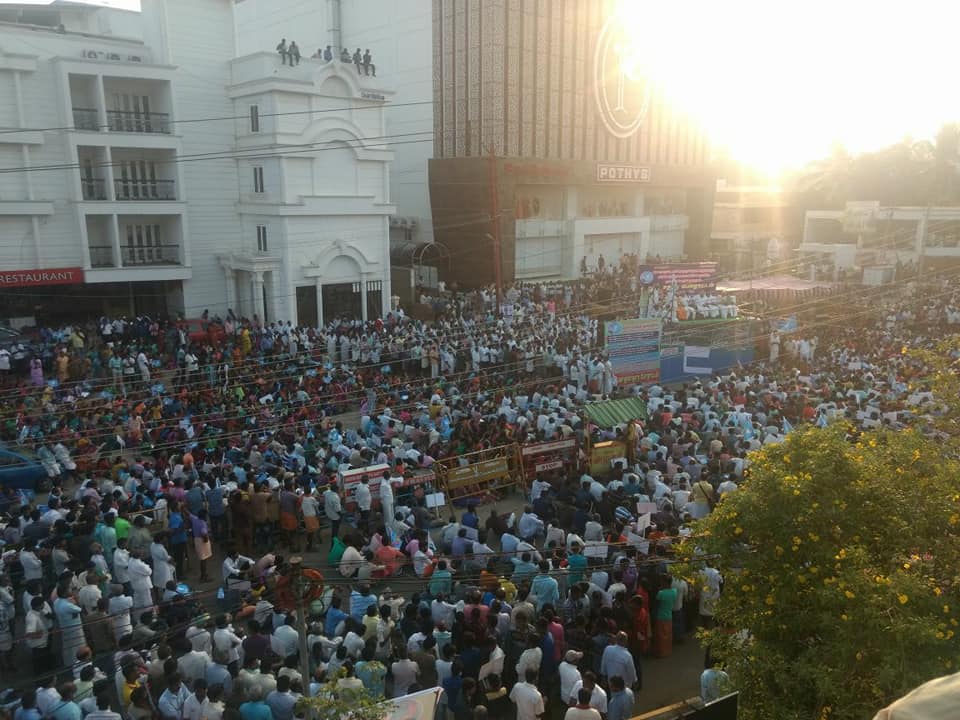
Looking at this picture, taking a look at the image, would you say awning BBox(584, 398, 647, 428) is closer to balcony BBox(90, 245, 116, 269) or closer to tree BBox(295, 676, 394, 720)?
tree BBox(295, 676, 394, 720)

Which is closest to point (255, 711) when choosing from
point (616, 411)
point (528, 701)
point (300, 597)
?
point (300, 597)

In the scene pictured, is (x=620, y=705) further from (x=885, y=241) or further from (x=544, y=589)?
(x=885, y=241)

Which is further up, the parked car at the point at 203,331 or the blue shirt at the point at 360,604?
the parked car at the point at 203,331

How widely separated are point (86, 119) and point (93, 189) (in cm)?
222

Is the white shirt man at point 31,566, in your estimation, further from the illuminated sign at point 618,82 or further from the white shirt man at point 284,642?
the illuminated sign at point 618,82

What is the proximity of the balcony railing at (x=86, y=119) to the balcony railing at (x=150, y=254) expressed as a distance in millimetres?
3949

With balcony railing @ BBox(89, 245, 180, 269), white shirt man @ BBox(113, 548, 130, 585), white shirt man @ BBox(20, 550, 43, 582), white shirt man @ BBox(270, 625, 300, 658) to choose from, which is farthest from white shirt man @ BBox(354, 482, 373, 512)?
balcony railing @ BBox(89, 245, 180, 269)

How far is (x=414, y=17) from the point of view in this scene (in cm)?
3734

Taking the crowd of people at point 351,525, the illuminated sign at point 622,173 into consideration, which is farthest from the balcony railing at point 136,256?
the illuminated sign at point 622,173

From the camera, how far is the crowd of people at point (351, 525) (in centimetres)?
754

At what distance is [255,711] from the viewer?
680cm

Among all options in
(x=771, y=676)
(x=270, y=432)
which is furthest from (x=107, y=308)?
(x=771, y=676)

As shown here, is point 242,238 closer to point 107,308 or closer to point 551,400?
point 107,308

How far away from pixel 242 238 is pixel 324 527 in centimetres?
1805
